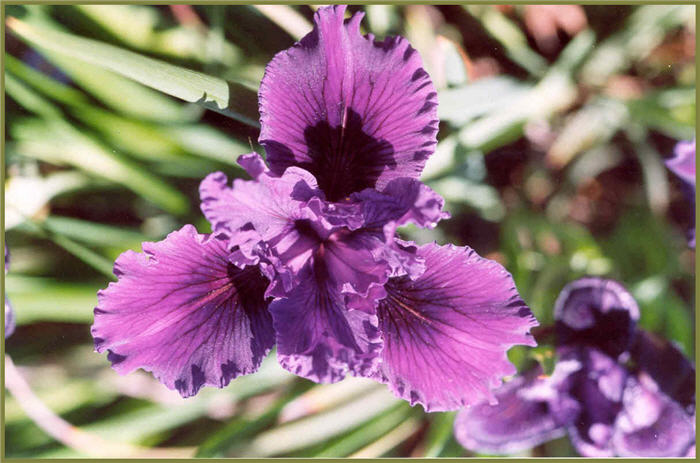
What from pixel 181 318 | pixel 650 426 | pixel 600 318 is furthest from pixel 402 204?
pixel 650 426

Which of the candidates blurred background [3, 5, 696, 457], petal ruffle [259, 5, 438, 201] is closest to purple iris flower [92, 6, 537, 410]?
petal ruffle [259, 5, 438, 201]

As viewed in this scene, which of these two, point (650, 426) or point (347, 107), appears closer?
point (347, 107)

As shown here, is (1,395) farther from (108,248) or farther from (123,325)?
(123,325)

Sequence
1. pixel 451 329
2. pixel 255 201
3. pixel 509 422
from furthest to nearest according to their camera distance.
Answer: pixel 509 422, pixel 451 329, pixel 255 201

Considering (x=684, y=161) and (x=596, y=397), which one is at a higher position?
(x=684, y=161)

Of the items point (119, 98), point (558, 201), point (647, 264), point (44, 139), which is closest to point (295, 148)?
point (119, 98)

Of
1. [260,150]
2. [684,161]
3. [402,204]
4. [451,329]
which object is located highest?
[260,150]

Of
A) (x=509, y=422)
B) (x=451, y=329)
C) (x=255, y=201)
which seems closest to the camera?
(x=255, y=201)

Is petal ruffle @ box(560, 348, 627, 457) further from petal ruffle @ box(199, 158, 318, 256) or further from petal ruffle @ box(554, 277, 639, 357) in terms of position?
petal ruffle @ box(199, 158, 318, 256)

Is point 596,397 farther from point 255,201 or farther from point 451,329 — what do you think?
point 255,201
